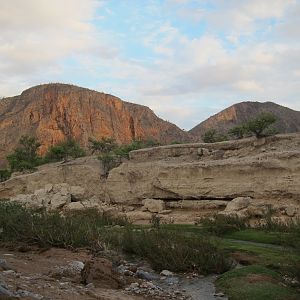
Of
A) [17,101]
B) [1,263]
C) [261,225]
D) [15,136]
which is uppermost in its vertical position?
[17,101]

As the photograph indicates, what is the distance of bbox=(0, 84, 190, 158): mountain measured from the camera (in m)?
96.6

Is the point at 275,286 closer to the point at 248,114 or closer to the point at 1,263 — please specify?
the point at 1,263

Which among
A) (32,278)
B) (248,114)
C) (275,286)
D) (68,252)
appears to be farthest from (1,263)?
(248,114)

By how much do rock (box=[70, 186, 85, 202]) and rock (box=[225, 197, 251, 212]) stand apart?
16.8 metres

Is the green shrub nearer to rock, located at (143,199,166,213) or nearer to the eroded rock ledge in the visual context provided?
the eroded rock ledge

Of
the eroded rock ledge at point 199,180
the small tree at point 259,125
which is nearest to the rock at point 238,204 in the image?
the eroded rock ledge at point 199,180

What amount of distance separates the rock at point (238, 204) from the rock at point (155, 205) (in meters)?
6.17

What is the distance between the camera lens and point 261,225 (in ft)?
89.6

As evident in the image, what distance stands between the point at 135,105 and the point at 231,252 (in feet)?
293

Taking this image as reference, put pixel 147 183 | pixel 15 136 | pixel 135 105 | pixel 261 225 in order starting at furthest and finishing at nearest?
pixel 135 105 < pixel 15 136 < pixel 147 183 < pixel 261 225

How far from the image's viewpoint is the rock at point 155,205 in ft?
120

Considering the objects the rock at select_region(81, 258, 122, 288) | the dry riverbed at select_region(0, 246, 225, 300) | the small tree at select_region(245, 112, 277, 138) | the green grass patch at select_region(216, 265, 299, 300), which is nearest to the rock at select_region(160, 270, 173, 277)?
the dry riverbed at select_region(0, 246, 225, 300)

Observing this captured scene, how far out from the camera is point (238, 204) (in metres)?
31.6

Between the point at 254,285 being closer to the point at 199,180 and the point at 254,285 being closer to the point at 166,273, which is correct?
the point at 166,273
